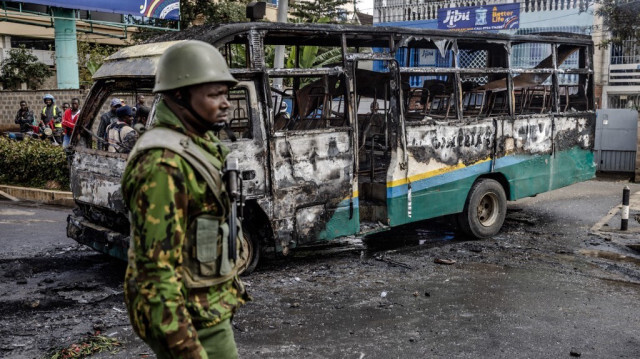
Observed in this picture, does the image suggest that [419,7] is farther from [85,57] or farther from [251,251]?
[251,251]

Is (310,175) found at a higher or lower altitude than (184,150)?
lower

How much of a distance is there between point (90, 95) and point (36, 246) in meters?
2.15

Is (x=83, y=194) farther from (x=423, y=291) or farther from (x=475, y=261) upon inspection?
(x=475, y=261)

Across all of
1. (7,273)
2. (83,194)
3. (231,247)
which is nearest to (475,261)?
(83,194)

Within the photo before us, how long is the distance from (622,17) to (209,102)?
1809 cm

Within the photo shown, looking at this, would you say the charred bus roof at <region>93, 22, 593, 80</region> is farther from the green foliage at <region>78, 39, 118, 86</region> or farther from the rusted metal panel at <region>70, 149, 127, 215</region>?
the green foliage at <region>78, 39, 118, 86</region>

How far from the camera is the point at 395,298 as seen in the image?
5.96 meters

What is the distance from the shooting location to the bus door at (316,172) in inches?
258

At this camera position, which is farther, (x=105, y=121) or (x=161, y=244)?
(x=105, y=121)

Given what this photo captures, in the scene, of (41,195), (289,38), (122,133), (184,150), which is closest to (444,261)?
(289,38)

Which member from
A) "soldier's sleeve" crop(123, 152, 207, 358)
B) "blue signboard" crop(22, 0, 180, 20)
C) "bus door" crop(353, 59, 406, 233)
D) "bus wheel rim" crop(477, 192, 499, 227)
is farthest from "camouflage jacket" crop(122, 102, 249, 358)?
"blue signboard" crop(22, 0, 180, 20)

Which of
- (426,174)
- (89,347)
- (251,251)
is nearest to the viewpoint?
(89,347)

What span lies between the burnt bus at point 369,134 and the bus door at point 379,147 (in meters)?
0.02

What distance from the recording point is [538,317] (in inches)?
215
